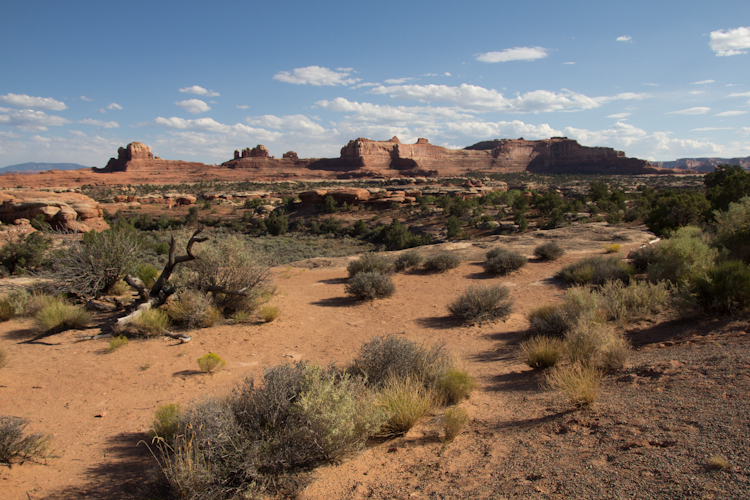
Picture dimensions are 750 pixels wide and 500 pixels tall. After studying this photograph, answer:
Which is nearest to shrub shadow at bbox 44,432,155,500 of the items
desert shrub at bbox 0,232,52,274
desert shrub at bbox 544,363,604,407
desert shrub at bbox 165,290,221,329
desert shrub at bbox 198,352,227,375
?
desert shrub at bbox 198,352,227,375

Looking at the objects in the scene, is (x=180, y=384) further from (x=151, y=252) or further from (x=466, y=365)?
(x=151, y=252)

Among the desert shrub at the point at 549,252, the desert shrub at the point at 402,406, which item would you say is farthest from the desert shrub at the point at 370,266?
the desert shrub at the point at 402,406

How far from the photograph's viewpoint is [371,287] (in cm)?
970

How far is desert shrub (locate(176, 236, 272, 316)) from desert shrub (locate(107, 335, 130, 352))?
163cm

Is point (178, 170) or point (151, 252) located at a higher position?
point (178, 170)

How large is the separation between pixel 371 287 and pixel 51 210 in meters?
25.0

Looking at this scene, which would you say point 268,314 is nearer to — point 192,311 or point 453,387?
point 192,311

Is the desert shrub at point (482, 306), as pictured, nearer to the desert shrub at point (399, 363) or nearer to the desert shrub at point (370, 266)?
the desert shrub at point (399, 363)

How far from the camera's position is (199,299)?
24.5ft

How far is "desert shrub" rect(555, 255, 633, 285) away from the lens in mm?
9305

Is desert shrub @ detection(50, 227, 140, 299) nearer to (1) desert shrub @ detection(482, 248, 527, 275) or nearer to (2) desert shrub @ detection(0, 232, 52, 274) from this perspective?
(2) desert shrub @ detection(0, 232, 52, 274)

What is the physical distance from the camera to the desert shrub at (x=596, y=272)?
930 centimetres

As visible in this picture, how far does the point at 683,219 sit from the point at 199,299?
18869 millimetres

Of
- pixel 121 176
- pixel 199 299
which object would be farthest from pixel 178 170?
pixel 199 299
